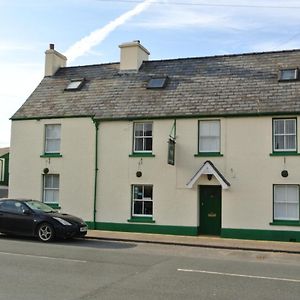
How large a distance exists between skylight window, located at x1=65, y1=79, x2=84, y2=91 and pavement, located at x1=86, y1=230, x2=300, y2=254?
730 centimetres

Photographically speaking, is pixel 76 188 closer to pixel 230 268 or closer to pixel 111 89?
pixel 111 89

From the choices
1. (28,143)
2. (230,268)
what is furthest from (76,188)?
(230,268)

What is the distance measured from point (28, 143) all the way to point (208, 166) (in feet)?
28.4

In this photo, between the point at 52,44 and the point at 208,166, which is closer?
the point at 208,166

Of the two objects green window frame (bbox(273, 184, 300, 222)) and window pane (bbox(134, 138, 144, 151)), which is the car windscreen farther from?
green window frame (bbox(273, 184, 300, 222))

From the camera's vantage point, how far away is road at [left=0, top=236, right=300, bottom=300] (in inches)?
328

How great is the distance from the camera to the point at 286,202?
17.5 m

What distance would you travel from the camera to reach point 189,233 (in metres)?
18.4

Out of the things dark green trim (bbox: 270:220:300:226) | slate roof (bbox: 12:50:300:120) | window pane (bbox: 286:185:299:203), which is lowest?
dark green trim (bbox: 270:220:300:226)

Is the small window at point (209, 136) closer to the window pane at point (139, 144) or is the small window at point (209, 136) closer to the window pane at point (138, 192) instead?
the window pane at point (139, 144)

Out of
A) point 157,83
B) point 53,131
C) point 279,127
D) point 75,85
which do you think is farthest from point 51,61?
point 279,127

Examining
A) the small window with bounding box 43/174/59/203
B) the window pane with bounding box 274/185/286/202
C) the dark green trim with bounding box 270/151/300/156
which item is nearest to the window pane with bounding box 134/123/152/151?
the small window with bounding box 43/174/59/203

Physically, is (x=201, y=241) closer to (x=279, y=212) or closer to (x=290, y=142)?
(x=279, y=212)

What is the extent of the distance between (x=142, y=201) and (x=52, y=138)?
17.2ft
